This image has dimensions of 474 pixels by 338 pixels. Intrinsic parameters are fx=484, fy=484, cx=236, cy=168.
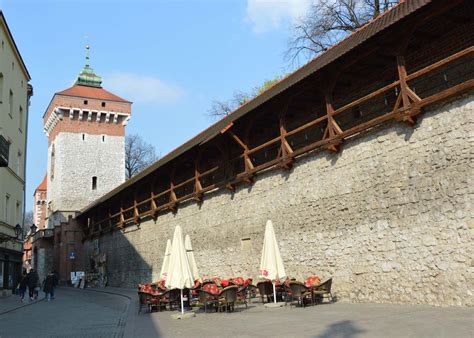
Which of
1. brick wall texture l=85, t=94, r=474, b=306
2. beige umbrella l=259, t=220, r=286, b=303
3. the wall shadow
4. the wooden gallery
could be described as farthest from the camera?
beige umbrella l=259, t=220, r=286, b=303

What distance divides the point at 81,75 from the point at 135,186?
91.2ft

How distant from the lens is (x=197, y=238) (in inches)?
746

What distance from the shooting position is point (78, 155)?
141ft

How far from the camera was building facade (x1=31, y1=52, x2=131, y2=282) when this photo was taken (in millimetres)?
42312

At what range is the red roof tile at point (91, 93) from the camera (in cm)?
4447

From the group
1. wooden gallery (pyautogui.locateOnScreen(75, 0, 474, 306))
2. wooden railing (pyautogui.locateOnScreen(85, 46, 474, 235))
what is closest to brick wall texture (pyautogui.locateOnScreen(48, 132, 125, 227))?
wooden railing (pyautogui.locateOnScreen(85, 46, 474, 235))

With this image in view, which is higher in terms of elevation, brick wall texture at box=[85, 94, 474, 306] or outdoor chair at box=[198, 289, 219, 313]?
brick wall texture at box=[85, 94, 474, 306]

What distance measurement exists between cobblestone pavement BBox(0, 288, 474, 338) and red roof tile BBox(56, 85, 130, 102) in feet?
113

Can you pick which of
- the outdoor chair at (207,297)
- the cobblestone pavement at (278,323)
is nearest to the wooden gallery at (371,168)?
the cobblestone pavement at (278,323)

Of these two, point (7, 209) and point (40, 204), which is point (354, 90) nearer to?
point (7, 209)

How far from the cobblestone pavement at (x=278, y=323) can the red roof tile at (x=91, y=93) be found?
34547 mm

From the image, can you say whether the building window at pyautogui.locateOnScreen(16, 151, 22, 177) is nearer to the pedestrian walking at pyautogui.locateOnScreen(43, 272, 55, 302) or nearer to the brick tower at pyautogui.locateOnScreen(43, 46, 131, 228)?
the pedestrian walking at pyautogui.locateOnScreen(43, 272, 55, 302)

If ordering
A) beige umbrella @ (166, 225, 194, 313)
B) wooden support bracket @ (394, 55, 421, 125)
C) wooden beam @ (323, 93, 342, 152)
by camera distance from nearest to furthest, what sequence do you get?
wooden support bracket @ (394, 55, 421, 125), beige umbrella @ (166, 225, 194, 313), wooden beam @ (323, 93, 342, 152)

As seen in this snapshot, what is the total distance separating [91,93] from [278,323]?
1613 inches
